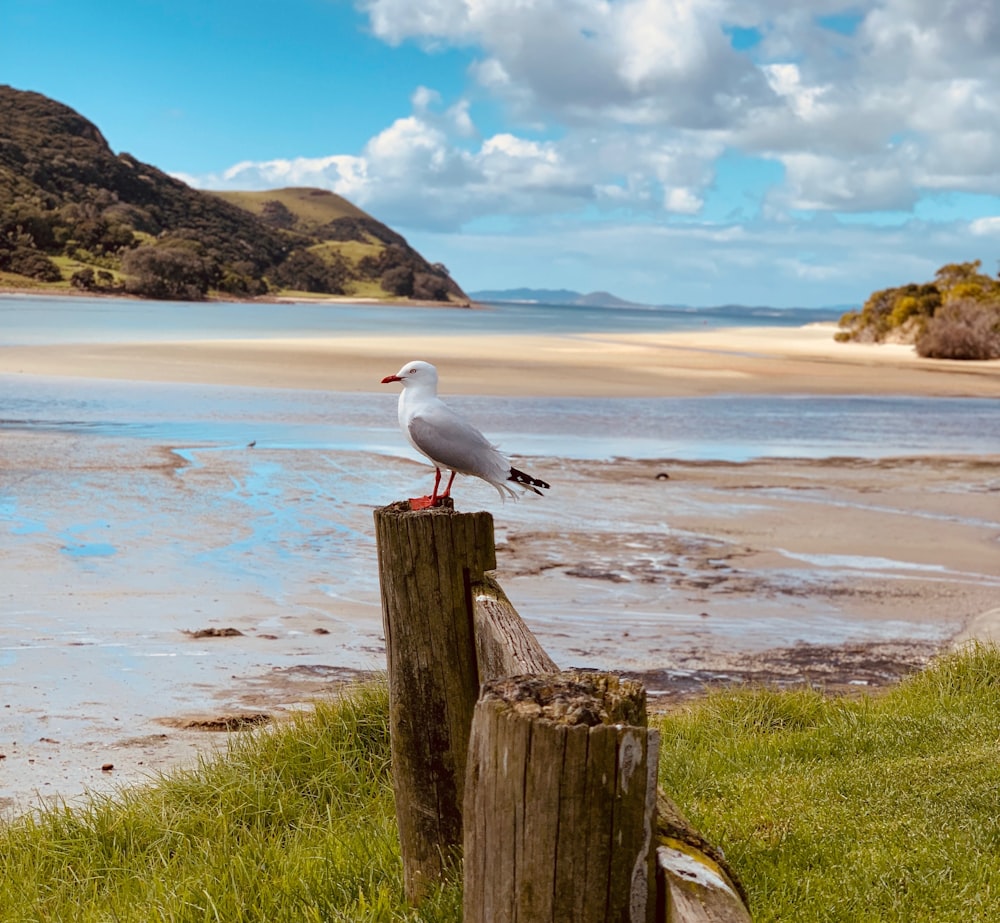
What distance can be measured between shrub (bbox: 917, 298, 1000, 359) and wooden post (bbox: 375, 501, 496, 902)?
42421 millimetres

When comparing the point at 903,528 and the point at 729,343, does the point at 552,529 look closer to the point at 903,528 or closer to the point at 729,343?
the point at 903,528

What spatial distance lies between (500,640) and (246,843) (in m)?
2.00

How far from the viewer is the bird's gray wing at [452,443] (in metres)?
4.85

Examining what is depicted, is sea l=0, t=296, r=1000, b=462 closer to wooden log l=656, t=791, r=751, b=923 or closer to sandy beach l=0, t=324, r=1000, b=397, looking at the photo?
sandy beach l=0, t=324, r=1000, b=397

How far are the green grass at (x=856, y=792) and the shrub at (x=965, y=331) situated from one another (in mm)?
38553

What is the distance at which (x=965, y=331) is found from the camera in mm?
42500

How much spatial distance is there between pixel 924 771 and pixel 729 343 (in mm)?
55919

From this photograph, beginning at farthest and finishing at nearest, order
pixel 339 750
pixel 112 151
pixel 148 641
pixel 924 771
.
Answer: pixel 112 151, pixel 148 641, pixel 339 750, pixel 924 771

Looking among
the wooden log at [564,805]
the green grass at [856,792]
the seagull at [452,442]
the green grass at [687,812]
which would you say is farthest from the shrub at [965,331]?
the wooden log at [564,805]

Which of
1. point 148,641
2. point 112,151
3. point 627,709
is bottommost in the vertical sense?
point 148,641

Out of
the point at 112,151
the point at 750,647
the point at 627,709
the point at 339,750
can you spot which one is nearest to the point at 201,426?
the point at 750,647

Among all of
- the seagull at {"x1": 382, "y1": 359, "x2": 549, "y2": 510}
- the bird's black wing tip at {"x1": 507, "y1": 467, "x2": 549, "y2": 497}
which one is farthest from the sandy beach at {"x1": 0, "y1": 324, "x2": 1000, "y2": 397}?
the bird's black wing tip at {"x1": 507, "y1": 467, "x2": 549, "y2": 497}

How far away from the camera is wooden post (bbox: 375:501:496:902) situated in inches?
137

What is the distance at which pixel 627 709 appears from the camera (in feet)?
7.71
